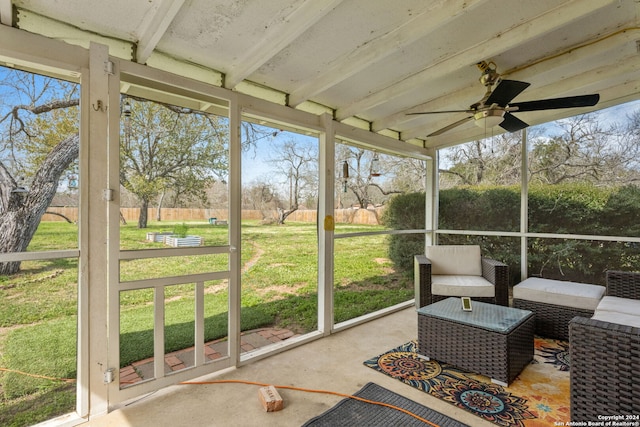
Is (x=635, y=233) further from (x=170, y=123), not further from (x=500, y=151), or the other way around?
(x=170, y=123)

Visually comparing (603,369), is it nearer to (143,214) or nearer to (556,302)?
(556,302)

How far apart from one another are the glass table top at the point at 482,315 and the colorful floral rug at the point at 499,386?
445mm

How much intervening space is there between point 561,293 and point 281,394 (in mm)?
2962

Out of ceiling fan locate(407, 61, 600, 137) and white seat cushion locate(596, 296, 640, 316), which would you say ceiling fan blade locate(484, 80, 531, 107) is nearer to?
ceiling fan locate(407, 61, 600, 137)

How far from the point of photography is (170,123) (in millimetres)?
2424

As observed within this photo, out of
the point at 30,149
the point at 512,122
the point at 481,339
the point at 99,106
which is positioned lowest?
the point at 481,339

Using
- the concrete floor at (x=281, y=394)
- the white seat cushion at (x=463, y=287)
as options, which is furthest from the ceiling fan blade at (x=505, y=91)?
the concrete floor at (x=281, y=394)

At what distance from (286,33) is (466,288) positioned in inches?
127

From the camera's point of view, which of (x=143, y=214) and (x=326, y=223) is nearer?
(x=143, y=214)

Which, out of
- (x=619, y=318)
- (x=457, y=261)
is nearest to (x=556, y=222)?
(x=457, y=261)

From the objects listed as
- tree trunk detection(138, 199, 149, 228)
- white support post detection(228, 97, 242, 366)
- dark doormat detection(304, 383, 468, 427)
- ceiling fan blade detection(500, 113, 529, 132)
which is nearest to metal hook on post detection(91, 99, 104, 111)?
tree trunk detection(138, 199, 149, 228)

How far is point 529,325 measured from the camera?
2639 millimetres

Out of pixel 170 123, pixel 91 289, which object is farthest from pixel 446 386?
pixel 170 123

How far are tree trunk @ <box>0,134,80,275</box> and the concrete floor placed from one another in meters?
1.23
